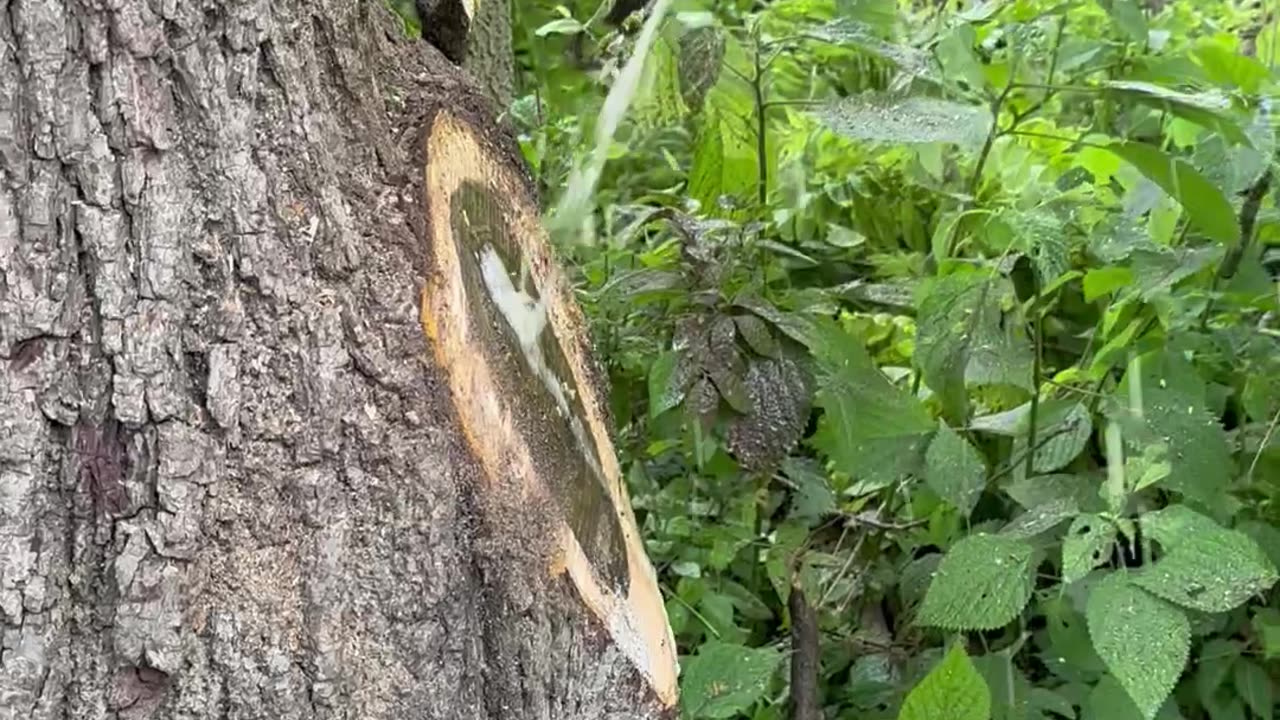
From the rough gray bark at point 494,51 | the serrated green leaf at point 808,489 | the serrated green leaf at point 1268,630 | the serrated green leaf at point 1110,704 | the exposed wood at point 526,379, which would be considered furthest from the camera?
the rough gray bark at point 494,51

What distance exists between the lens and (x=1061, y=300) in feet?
4.89

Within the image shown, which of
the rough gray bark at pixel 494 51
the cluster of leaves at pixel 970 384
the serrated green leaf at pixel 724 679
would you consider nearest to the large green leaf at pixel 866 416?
the cluster of leaves at pixel 970 384

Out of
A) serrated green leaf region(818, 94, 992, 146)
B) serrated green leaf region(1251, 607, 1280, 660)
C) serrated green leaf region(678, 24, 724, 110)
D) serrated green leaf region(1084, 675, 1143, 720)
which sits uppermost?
serrated green leaf region(678, 24, 724, 110)

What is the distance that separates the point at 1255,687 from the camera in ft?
3.77

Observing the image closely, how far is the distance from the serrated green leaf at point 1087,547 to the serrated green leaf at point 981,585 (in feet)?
0.12

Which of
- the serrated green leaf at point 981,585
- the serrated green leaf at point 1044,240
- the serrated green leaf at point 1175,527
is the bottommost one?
the serrated green leaf at point 981,585

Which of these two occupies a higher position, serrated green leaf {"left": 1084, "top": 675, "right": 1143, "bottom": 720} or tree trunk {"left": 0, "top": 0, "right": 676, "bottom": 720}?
tree trunk {"left": 0, "top": 0, "right": 676, "bottom": 720}

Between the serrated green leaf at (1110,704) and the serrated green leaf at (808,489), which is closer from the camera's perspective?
the serrated green leaf at (1110,704)

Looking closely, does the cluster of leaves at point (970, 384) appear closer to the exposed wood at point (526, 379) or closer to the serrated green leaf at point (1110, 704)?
the serrated green leaf at point (1110, 704)

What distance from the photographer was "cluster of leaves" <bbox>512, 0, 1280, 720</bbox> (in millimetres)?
1005

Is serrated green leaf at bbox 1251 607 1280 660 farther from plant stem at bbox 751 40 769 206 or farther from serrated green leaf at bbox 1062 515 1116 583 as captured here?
plant stem at bbox 751 40 769 206

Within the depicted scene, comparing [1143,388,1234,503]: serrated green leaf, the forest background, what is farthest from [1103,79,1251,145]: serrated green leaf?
[1143,388,1234,503]: serrated green leaf

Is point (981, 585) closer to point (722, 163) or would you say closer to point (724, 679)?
point (724, 679)

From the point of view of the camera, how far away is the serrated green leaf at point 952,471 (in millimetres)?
1080
